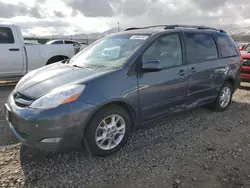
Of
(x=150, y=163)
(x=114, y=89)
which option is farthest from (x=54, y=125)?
(x=150, y=163)

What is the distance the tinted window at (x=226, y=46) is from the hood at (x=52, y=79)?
2.84 metres

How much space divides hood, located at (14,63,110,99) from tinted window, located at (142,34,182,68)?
2.69 feet

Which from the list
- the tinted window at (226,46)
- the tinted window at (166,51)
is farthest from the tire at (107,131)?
the tinted window at (226,46)

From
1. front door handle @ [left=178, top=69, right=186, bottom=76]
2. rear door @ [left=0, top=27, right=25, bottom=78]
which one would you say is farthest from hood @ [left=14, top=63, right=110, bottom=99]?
rear door @ [left=0, top=27, right=25, bottom=78]

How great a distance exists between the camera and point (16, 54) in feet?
22.6

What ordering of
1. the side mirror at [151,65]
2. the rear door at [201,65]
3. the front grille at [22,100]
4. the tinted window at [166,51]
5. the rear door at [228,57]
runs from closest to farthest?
the front grille at [22,100] < the side mirror at [151,65] < the tinted window at [166,51] < the rear door at [201,65] < the rear door at [228,57]

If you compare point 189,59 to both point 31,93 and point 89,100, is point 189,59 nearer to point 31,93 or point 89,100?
point 89,100

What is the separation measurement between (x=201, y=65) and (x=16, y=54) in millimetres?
5140

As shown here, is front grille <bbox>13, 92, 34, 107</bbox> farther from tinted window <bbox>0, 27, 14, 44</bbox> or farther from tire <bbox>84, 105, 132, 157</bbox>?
tinted window <bbox>0, 27, 14, 44</bbox>

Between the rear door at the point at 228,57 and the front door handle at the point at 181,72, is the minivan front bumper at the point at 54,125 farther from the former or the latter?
the rear door at the point at 228,57

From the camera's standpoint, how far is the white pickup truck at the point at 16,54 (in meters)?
6.75

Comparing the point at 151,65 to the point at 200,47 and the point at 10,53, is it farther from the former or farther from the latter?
the point at 10,53

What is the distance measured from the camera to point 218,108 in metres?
5.05

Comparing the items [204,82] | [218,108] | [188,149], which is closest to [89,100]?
[188,149]
